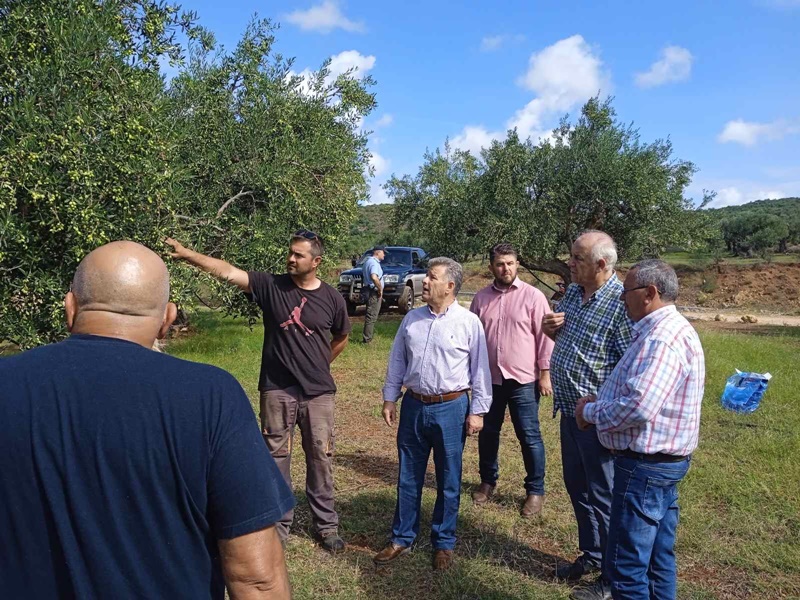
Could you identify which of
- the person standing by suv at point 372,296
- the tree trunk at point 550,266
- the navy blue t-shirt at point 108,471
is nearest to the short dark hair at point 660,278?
the navy blue t-shirt at point 108,471

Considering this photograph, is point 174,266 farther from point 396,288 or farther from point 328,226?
point 396,288

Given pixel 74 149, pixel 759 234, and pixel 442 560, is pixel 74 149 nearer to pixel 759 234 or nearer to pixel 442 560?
pixel 442 560

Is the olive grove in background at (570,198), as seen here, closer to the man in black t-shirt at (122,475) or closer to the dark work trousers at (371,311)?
the dark work trousers at (371,311)

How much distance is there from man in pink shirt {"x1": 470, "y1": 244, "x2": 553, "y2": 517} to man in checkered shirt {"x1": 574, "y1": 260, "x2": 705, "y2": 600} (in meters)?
1.87

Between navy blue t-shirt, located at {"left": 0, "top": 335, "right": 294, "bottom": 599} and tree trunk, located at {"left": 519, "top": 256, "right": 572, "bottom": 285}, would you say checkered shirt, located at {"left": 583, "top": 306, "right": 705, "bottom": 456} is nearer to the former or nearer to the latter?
navy blue t-shirt, located at {"left": 0, "top": 335, "right": 294, "bottom": 599}

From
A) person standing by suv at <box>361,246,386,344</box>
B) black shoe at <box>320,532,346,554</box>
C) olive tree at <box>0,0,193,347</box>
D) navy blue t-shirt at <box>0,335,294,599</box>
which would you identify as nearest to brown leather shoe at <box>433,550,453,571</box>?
black shoe at <box>320,532,346,554</box>

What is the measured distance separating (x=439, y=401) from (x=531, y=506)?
1515 mm

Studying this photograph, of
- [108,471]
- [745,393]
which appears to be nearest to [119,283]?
[108,471]

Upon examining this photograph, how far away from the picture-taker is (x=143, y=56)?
20.7 feet

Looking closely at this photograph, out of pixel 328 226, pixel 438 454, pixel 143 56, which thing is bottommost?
pixel 438 454

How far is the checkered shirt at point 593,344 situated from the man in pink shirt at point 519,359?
0.99 m

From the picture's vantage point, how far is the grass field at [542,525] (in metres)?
3.74

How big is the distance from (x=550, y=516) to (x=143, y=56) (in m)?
5.73

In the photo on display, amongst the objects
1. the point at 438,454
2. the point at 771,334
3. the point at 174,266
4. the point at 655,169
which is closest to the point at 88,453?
the point at 438,454
